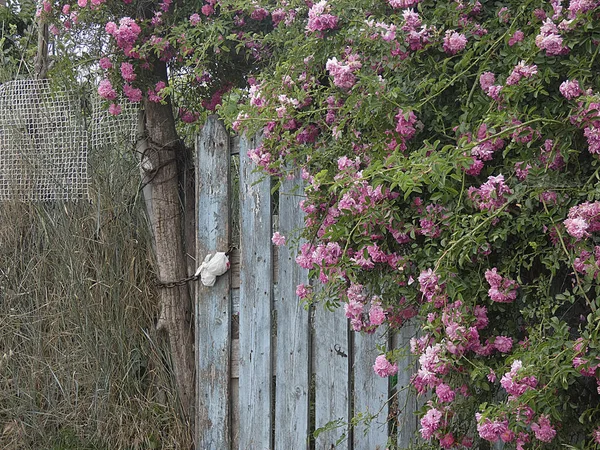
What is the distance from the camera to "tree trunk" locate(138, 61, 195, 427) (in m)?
3.87

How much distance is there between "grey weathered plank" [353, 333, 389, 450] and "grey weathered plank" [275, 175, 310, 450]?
0.27 m

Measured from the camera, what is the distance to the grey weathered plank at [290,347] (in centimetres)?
339

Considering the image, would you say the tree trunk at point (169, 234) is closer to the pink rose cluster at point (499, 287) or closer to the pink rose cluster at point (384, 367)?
the pink rose cluster at point (384, 367)

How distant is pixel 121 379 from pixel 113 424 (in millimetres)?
234

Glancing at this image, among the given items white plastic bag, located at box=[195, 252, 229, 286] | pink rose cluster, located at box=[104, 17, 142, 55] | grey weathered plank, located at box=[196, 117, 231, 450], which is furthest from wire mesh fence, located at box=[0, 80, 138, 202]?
white plastic bag, located at box=[195, 252, 229, 286]

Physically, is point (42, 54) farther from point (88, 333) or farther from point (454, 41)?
point (454, 41)

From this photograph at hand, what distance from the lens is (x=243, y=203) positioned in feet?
11.8

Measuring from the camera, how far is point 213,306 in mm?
3746

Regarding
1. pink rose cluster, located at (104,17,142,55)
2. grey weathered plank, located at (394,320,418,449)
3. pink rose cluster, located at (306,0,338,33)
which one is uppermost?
pink rose cluster, located at (104,17,142,55)

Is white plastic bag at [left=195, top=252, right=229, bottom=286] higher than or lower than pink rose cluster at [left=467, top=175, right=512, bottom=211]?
lower

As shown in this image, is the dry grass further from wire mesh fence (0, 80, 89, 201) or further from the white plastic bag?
the white plastic bag

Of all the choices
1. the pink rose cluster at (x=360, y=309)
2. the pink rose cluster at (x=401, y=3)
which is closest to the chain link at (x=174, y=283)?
the pink rose cluster at (x=360, y=309)

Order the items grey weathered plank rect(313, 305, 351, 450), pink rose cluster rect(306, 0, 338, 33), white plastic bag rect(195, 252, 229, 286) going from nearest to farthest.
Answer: pink rose cluster rect(306, 0, 338, 33)
grey weathered plank rect(313, 305, 351, 450)
white plastic bag rect(195, 252, 229, 286)

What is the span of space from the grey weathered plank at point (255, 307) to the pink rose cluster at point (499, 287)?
1496mm
